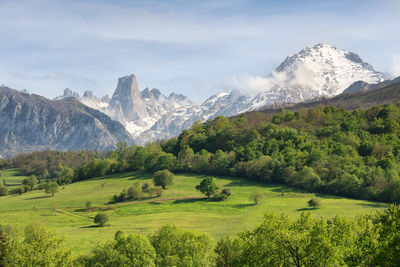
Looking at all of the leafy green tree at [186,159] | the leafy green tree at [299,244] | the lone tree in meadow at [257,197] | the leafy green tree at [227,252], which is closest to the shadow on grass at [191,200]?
the lone tree in meadow at [257,197]

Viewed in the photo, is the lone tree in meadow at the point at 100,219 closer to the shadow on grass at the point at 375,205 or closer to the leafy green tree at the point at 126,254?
the leafy green tree at the point at 126,254

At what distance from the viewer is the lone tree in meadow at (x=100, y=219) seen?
8900 centimetres

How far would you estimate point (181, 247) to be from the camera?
50188 millimetres

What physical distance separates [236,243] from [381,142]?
359ft

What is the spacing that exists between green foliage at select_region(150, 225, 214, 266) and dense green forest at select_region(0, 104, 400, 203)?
64213 mm

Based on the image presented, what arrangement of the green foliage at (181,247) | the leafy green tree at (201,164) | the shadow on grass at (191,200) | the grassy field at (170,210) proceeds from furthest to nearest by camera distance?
the leafy green tree at (201,164), the shadow on grass at (191,200), the grassy field at (170,210), the green foliage at (181,247)

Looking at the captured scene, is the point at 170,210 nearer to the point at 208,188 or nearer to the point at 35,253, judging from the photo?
the point at 208,188

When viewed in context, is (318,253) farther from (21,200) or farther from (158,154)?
(158,154)

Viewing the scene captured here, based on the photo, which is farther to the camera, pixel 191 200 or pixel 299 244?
pixel 191 200

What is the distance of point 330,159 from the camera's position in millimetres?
126250

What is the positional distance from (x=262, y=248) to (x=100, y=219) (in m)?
57.9

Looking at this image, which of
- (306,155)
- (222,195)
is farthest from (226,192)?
(306,155)

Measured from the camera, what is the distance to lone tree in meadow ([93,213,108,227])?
292 ft

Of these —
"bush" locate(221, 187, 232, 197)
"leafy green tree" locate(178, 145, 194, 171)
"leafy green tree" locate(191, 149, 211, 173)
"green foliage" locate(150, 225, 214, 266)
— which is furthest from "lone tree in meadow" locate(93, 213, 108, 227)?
"leafy green tree" locate(178, 145, 194, 171)
